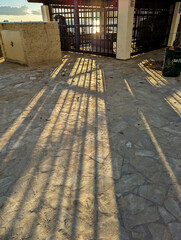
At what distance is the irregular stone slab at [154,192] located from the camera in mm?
2477

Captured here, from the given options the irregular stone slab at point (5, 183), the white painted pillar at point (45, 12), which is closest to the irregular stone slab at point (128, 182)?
the irregular stone slab at point (5, 183)

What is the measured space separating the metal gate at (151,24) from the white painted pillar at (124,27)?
40.0 inches

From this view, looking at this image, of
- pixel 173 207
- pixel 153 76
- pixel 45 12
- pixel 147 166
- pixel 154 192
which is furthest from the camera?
pixel 45 12

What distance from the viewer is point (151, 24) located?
11570 mm

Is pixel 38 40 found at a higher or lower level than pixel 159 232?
higher

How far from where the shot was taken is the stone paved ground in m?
2.19

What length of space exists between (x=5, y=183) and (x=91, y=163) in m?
1.44

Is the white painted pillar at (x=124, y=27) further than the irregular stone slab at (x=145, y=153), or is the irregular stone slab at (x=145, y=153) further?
the white painted pillar at (x=124, y=27)

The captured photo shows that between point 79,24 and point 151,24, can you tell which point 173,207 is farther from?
point 79,24

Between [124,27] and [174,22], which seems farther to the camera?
[174,22]

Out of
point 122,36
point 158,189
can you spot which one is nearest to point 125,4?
point 122,36

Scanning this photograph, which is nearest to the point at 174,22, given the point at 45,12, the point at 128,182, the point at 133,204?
the point at 45,12

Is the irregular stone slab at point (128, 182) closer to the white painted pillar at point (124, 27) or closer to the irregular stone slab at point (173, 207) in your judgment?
the irregular stone slab at point (173, 207)

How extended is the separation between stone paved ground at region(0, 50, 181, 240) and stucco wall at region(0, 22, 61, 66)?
383 centimetres
